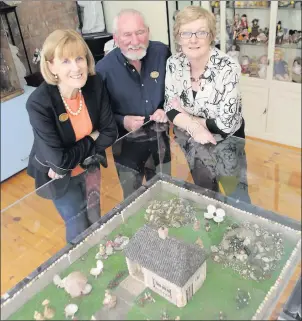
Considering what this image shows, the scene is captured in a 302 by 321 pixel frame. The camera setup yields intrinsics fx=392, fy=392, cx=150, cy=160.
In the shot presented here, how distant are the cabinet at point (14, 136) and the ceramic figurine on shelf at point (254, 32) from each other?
1.89 metres

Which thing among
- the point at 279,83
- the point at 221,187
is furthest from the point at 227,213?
the point at 279,83

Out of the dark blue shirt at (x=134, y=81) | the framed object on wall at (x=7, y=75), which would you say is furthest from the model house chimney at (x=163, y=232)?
the framed object on wall at (x=7, y=75)

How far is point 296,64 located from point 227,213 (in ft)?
6.58

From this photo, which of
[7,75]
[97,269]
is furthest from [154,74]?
[7,75]

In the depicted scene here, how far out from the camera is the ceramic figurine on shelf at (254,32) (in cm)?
320

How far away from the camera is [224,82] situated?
157 cm

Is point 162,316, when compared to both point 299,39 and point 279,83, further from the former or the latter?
point 299,39

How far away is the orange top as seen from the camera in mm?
1536

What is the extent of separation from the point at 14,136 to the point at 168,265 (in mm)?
2099

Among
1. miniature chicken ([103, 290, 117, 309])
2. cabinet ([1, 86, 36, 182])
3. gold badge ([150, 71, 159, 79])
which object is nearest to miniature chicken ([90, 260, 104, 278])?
miniature chicken ([103, 290, 117, 309])

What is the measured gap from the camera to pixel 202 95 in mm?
1630

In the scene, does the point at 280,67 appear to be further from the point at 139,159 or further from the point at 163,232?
the point at 163,232

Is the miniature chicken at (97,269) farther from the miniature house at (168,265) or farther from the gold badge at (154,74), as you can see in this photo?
the gold badge at (154,74)

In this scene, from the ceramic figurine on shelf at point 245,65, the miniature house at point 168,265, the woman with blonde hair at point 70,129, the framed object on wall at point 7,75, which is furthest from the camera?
the ceramic figurine on shelf at point 245,65
